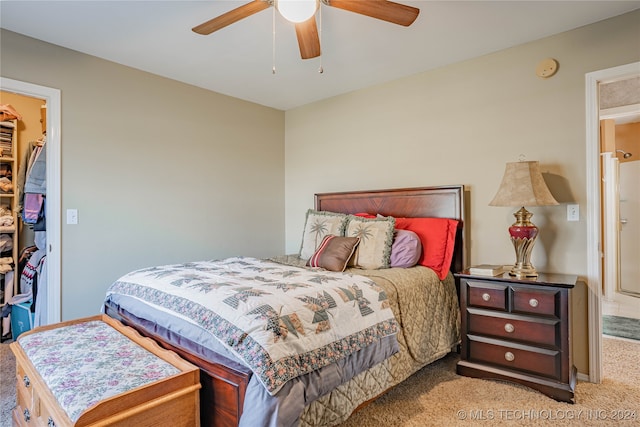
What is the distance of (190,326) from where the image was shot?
168 cm

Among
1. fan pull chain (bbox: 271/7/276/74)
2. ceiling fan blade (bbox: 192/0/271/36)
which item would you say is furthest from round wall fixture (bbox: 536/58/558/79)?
ceiling fan blade (bbox: 192/0/271/36)

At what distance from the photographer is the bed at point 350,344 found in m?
1.43

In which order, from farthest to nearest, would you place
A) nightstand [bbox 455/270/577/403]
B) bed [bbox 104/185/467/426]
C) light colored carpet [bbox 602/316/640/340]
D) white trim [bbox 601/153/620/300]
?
white trim [bbox 601/153/620/300], light colored carpet [bbox 602/316/640/340], nightstand [bbox 455/270/577/403], bed [bbox 104/185/467/426]

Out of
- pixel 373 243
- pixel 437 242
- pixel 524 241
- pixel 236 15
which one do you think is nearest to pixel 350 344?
pixel 373 243

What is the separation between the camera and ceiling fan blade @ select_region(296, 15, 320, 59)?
1972mm

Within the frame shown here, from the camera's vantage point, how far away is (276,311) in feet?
5.04

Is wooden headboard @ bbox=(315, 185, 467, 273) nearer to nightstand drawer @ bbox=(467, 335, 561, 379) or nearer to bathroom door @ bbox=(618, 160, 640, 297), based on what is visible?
nightstand drawer @ bbox=(467, 335, 561, 379)

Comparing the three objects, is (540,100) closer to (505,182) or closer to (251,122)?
(505,182)

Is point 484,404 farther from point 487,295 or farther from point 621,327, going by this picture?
point 621,327

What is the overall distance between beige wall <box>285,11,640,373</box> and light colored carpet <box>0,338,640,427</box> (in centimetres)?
31

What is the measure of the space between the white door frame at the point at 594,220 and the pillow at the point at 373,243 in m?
1.34

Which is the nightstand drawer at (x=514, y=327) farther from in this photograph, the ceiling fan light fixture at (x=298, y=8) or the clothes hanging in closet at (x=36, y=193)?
the clothes hanging in closet at (x=36, y=193)

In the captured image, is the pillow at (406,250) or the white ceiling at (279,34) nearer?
the white ceiling at (279,34)

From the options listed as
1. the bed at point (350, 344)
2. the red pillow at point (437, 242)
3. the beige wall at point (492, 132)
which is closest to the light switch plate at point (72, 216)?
the bed at point (350, 344)
